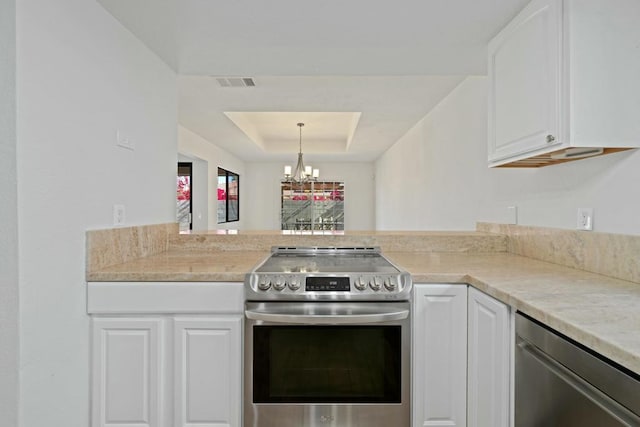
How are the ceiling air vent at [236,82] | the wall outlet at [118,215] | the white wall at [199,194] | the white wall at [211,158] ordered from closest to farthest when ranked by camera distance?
the wall outlet at [118,215] < the ceiling air vent at [236,82] < the white wall at [211,158] < the white wall at [199,194]

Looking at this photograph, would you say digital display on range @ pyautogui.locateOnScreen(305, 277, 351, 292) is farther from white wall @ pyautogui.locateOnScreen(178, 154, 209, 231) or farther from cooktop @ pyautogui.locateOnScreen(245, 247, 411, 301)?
white wall @ pyautogui.locateOnScreen(178, 154, 209, 231)

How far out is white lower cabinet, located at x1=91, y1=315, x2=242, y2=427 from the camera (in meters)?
1.63

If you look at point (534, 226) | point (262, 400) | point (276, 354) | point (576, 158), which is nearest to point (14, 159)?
point (276, 354)

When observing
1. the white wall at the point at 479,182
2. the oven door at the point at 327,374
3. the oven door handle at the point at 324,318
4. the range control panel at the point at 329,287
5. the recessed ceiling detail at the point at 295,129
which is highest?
the recessed ceiling detail at the point at 295,129

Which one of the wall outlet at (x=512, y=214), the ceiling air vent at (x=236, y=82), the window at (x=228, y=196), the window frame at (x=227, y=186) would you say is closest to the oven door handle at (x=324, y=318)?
the wall outlet at (x=512, y=214)

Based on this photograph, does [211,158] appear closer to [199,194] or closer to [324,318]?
[199,194]

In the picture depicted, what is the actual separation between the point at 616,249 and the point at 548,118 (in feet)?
1.92

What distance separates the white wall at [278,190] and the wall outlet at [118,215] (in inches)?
272

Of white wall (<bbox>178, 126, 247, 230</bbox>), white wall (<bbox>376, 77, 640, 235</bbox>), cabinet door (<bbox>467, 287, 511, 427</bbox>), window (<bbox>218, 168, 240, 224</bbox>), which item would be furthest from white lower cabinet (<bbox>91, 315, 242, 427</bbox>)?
window (<bbox>218, 168, 240, 224</bbox>)

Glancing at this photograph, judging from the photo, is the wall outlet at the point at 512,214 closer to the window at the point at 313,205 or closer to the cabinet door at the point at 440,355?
the cabinet door at the point at 440,355

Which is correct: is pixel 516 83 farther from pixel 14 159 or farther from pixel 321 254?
pixel 14 159

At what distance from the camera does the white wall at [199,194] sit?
19.6 ft

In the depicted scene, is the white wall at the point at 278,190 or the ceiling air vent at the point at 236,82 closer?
the ceiling air vent at the point at 236,82

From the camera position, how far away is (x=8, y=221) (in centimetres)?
122
